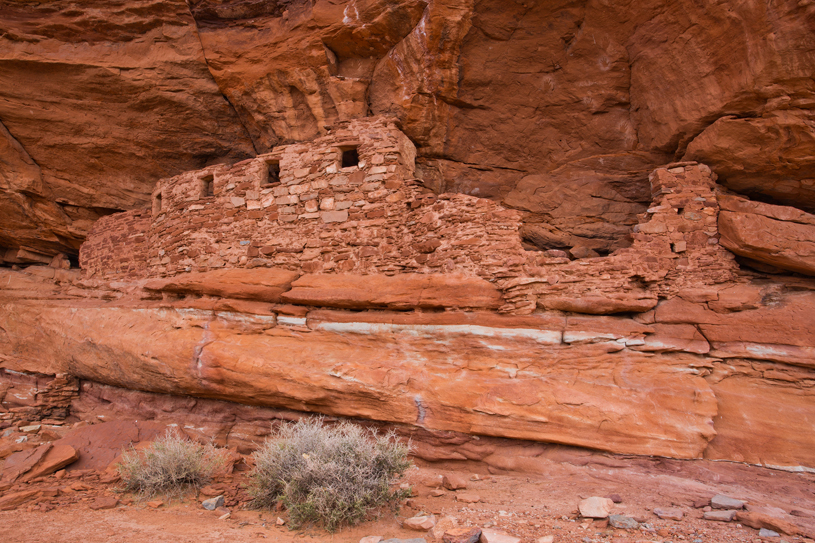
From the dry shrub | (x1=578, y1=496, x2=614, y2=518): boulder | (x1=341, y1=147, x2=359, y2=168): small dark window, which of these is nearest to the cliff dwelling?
(x1=578, y1=496, x2=614, y2=518): boulder

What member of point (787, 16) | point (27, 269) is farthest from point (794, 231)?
point (27, 269)

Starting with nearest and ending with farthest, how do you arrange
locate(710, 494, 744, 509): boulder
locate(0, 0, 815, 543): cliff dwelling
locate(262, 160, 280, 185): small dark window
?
locate(710, 494, 744, 509): boulder
locate(0, 0, 815, 543): cliff dwelling
locate(262, 160, 280, 185): small dark window

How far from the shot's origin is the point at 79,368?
779 cm

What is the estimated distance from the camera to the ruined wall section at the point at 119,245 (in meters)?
8.98

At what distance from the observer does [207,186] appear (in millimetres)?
8336

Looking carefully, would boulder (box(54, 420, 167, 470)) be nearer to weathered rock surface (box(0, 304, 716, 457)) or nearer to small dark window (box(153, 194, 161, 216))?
weathered rock surface (box(0, 304, 716, 457))

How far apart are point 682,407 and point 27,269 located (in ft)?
43.2

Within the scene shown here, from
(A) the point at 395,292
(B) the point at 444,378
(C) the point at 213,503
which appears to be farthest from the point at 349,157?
(C) the point at 213,503

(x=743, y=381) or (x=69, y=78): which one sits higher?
(x=69, y=78)

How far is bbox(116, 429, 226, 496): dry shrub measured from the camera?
16.2ft

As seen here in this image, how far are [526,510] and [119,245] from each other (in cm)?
891

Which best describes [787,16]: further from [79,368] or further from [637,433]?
[79,368]

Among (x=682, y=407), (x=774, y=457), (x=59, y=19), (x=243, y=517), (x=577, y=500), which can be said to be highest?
(x=59, y=19)

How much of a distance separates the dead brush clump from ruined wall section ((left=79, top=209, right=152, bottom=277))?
569cm
